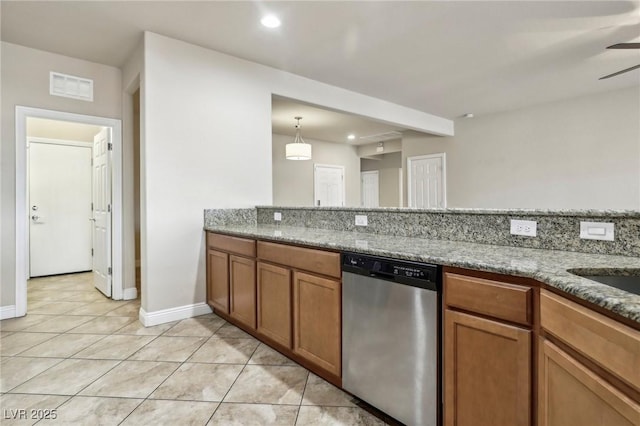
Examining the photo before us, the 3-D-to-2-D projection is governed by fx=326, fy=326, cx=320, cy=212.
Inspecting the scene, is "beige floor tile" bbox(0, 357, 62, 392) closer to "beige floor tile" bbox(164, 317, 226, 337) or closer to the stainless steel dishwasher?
"beige floor tile" bbox(164, 317, 226, 337)

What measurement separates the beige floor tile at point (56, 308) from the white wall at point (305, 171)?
3.91 metres

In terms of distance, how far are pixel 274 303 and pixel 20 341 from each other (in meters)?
2.09

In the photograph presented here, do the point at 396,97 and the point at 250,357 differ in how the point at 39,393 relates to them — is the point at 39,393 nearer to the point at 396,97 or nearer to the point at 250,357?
the point at 250,357

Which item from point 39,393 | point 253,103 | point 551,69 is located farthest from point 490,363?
point 551,69

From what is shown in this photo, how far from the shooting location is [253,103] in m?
3.51

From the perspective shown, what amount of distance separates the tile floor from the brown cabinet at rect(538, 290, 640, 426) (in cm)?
91

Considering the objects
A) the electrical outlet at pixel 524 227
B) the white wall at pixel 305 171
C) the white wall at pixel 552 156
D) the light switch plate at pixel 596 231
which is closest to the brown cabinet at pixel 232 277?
the electrical outlet at pixel 524 227

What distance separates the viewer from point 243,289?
2.64 m

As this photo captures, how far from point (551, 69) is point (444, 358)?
3988 millimetres

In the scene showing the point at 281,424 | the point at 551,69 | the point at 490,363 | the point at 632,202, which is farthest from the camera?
the point at 632,202

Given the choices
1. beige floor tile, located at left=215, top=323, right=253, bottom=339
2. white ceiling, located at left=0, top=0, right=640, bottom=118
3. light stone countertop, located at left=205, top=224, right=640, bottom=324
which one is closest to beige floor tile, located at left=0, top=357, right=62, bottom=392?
beige floor tile, located at left=215, top=323, right=253, bottom=339

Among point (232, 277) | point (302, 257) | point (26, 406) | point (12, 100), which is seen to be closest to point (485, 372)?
point (302, 257)

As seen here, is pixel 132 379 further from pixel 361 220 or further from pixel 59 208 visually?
pixel 59 208

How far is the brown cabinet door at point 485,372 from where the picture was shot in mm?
1131
